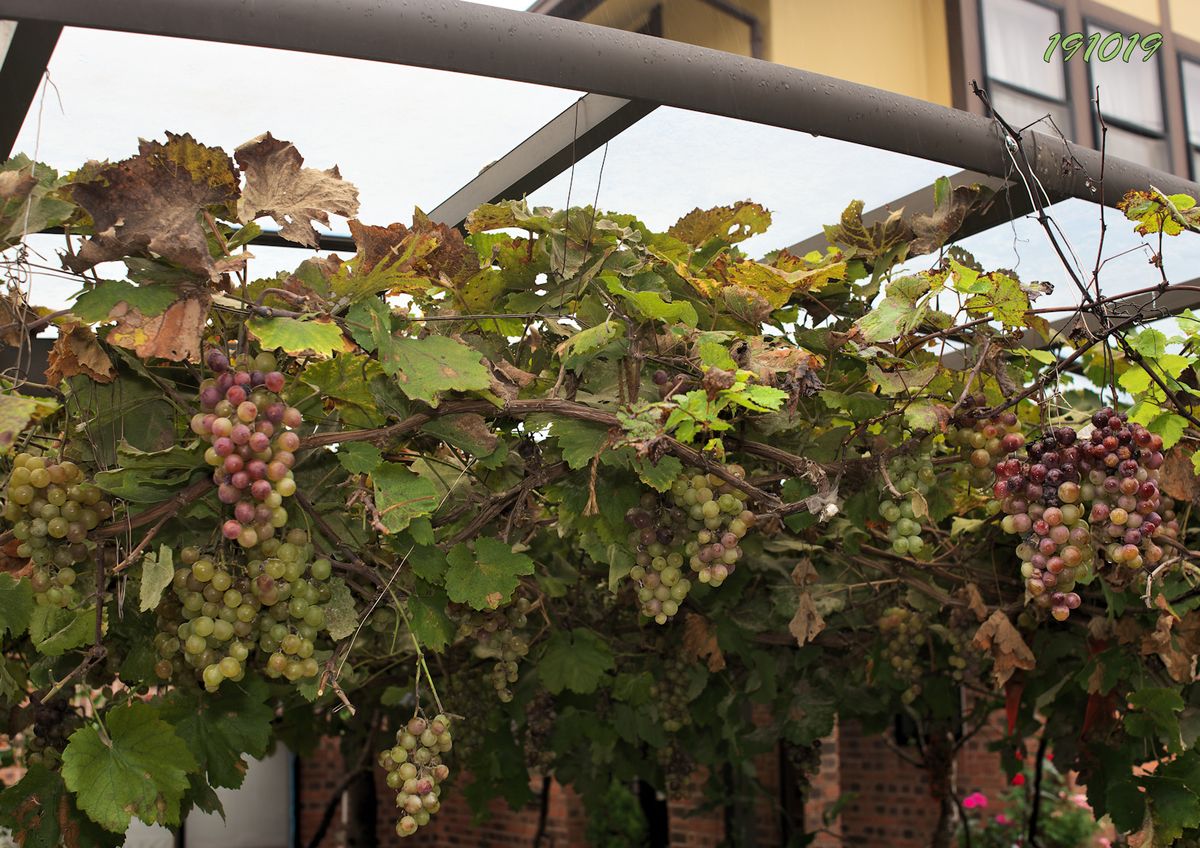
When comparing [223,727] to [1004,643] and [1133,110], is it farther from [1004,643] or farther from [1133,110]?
[1133,110]

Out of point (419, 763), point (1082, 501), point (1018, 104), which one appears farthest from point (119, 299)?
point (1018, 104)

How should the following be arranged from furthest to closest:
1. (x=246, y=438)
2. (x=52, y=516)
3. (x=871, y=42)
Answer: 1. (x=871, y=42)
2. (x=52, y=516)
3. (x=246, y=438)

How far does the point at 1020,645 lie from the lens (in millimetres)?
2900

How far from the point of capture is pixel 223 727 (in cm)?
261

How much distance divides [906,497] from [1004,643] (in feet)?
2.65

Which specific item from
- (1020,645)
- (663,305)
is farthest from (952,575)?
(663,305)

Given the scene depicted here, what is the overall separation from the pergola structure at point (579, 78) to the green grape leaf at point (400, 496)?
642 millimetres

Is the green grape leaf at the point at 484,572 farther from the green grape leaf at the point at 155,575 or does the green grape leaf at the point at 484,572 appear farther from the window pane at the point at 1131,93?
the window pane at the point at 1131,93

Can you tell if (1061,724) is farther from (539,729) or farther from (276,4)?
(276,4)

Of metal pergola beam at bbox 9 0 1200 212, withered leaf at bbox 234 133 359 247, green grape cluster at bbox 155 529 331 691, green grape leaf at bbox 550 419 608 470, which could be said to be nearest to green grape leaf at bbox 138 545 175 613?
green grape cluster at bbox 155 529 331 691

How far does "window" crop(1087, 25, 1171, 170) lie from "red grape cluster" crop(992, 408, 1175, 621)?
183cm

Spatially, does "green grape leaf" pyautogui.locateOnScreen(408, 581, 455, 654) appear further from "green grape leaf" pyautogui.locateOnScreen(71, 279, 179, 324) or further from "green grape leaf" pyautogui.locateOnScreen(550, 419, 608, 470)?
"green grape leaf" pyautogui.locateOnScreen(71, 279, 179, 324)

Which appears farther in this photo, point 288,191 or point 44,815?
point 44,815

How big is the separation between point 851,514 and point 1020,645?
2.45 ft
